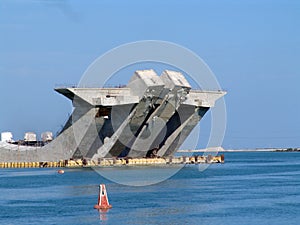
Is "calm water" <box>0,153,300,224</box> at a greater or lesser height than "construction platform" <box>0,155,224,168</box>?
lesser

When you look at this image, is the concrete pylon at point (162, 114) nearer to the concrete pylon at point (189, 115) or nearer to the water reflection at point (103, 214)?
the concrete pylon at point (189, 115)

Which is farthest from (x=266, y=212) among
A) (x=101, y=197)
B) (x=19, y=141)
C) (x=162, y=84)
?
(x=19, y=141)

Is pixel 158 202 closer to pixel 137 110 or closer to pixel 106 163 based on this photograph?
pixel 137 110

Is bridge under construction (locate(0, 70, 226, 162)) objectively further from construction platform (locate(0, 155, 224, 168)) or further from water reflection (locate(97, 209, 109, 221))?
water reflection (locate(97, 209, 109, 221))

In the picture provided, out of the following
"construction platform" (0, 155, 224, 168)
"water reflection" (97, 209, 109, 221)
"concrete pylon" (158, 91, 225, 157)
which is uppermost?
"concrete pylon" (158, 91, 225, 157)

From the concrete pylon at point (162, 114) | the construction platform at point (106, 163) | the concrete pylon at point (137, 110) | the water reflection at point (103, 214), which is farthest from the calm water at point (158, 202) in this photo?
the construction platform at point (106, 163)

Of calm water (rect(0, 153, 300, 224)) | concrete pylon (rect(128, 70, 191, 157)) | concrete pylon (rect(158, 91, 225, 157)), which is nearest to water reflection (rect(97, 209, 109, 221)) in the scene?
calm water (rect(0, 153, 300, 224))

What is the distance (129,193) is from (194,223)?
17261 millimetres

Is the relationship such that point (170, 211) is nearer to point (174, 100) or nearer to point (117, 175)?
Result: point (117, 175)

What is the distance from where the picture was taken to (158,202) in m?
49.5

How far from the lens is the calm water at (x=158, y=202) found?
136 feet

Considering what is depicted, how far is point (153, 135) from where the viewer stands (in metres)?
92.3

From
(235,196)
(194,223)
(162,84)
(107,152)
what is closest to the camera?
(194,223)

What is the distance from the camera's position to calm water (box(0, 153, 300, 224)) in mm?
41344
